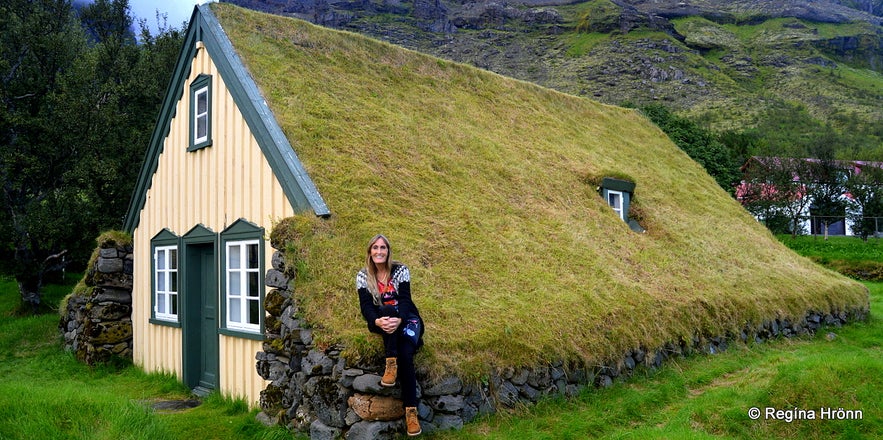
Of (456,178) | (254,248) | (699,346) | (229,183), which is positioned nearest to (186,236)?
(229,183)

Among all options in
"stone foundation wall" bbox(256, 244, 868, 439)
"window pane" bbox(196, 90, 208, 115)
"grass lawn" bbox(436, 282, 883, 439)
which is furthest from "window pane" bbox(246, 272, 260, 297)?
"grass lawn" bbox(436, 282, 883, 439)

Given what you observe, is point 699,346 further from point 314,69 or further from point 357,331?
point 314,69

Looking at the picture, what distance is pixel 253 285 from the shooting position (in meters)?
8.87

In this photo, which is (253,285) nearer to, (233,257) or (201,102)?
(233,257)

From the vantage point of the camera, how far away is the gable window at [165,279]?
10976mm

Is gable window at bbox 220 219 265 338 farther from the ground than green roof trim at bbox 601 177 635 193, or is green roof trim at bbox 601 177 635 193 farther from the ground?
green roof trim at bbox 601 177 635 193

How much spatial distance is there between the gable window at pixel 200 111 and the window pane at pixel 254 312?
3.14 m

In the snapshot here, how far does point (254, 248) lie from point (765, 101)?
85.3 metres

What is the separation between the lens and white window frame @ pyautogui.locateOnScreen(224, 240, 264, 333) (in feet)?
28.7

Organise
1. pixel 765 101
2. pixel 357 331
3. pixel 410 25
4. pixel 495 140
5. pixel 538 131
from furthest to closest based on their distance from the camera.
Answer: pixel 410 25
pixel 765 101
pixel 538 131
pixel 495 140
pixel 357 331

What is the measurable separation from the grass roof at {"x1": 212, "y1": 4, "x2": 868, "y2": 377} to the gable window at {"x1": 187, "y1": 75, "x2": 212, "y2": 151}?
897 millimetres

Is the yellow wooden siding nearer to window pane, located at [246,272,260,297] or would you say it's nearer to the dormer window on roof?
window pane, located at [246,272,260,297]

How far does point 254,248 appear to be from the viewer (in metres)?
8.91

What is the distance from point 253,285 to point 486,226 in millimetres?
3849
